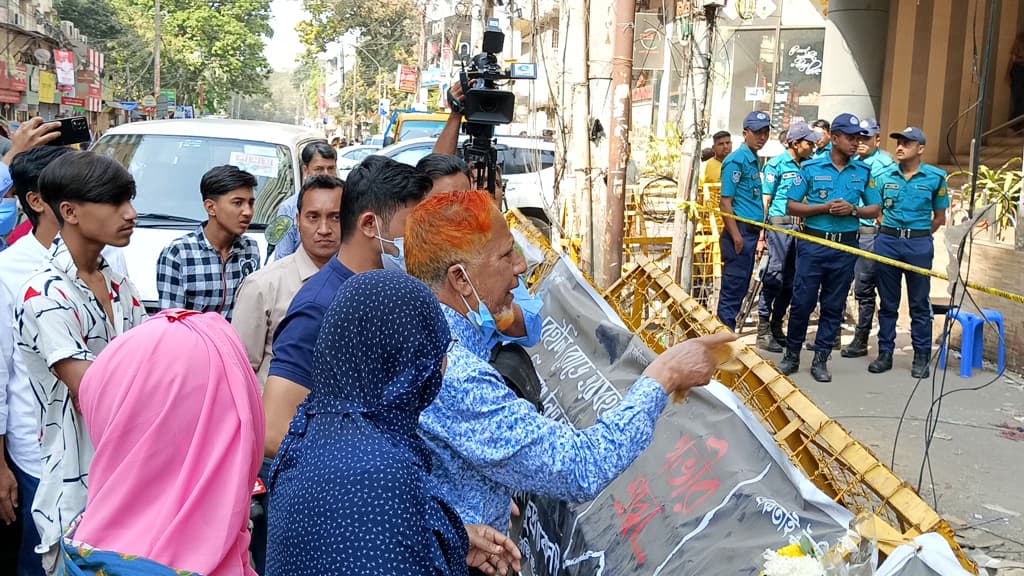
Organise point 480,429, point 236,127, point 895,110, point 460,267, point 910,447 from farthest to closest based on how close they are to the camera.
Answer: point 895,110, point 236,127, point 910,447, point 460,267, point 480,429

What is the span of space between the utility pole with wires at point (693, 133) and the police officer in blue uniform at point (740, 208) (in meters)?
0.34

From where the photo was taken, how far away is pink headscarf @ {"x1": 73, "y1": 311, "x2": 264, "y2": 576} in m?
2.00

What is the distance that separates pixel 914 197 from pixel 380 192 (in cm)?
582

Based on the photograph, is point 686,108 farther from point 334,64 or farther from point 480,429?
point 334,64

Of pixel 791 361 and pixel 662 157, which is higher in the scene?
pixel 662 157

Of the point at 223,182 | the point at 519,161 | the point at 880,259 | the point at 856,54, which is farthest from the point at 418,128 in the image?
the point at 223,182

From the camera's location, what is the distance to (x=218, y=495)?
80.8 inches

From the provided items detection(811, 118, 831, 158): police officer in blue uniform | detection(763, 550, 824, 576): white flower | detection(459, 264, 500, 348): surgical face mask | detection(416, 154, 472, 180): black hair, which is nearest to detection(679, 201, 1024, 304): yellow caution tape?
detection(811, 118, 831, 158): police officer in blue uniform

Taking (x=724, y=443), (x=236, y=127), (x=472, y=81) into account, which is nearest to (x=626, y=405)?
(x=724, y=443)

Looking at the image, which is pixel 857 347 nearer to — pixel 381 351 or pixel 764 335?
pixel 764 335

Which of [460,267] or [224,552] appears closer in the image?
[224,552]

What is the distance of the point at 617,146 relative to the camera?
283 inches

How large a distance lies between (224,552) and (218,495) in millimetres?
131

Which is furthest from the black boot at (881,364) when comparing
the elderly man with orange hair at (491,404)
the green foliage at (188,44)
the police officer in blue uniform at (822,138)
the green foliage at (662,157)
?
the green foliage at (188,44)
